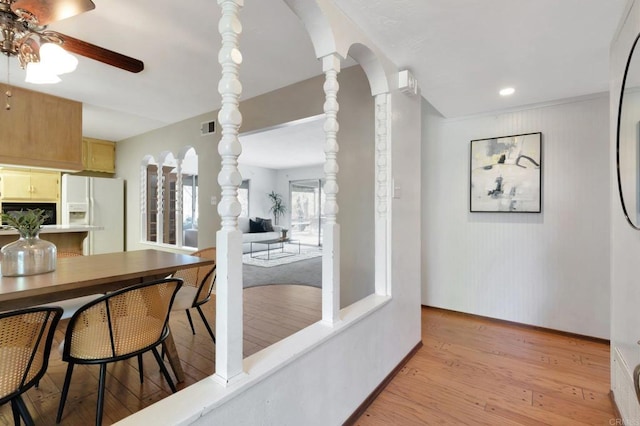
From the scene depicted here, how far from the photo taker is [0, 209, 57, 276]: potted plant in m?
1.63

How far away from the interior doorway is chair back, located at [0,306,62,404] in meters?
7.70

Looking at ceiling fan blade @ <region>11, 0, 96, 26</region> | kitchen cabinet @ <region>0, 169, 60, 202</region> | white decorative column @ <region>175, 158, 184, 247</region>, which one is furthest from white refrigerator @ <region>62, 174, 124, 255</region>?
ceiling fan blade @ <region>11, 0, 96, 26</region>

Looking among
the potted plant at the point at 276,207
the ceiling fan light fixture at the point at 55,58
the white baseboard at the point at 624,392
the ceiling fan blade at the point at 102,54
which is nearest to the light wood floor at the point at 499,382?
the white baseboard at the point at 624,392

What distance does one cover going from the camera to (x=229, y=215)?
1060 millimetres

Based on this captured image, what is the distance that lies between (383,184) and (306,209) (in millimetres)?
7409

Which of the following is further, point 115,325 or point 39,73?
point 39,73

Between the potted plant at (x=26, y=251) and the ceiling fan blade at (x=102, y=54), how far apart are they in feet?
4.14

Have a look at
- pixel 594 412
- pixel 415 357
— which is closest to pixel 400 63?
pixel 415 357

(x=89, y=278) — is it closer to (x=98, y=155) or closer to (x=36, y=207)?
(x=36, y=207)

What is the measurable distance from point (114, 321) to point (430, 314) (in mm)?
3106

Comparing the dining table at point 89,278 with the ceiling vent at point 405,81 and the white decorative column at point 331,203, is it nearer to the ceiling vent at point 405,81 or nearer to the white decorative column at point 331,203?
the white decorative column at point 331,203

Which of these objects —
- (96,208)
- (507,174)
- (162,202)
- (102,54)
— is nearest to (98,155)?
(96,208)

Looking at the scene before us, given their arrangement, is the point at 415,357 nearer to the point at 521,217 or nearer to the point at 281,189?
the point at 521,217

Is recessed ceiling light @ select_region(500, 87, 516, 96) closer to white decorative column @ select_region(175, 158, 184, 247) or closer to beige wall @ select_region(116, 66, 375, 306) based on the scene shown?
beige wall @ select_region(116, 66, 375, 306)
